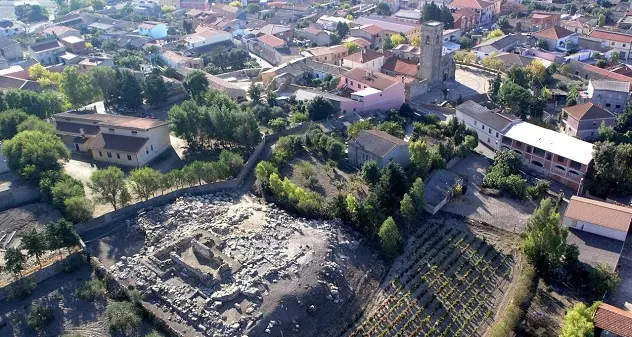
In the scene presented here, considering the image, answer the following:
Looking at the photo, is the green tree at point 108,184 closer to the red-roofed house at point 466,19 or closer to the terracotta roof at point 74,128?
the terracotta roof at point 74,128

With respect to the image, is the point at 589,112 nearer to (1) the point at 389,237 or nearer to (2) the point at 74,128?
(1) the point at 389,237

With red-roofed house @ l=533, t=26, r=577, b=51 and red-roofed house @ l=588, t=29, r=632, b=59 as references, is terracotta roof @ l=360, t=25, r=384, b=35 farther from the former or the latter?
red-roofed house @ l=588, t=29, r=632, b=59

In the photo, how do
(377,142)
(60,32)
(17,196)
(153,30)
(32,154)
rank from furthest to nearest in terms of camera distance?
(153,30), (60,32), (377,142), (32,154), (17,196)

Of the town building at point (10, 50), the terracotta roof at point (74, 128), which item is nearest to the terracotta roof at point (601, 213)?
the terracotta roof at point (74, 128)

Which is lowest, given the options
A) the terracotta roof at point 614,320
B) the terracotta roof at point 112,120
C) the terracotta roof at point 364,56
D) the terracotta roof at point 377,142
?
the terracotta roof at point 614,320

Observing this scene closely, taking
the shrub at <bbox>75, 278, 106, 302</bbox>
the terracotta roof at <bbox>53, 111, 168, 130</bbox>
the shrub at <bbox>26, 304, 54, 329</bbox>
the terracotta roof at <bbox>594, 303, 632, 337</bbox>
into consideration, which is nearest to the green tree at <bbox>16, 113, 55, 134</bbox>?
the terracotta roof at <bbox>53, 111, 168, 130</bbox>

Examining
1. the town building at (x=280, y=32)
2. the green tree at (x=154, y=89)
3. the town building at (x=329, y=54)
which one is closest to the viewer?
the green tree at (x=154, y=89)

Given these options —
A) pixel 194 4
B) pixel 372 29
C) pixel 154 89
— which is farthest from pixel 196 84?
pixel 194 4
